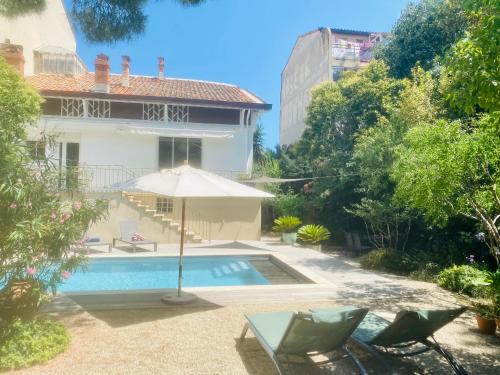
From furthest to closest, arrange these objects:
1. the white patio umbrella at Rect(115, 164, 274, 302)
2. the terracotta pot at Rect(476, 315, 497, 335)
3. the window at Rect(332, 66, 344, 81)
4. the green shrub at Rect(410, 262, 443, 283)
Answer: the window at Rect(332, 66, 344, 81), the green shrub at Rect(410, 262, 443, 283), the white patio umbrella at Rect(115, 164, 274, 302), the terracotta pot at Rect(476, 315, 497, 335)

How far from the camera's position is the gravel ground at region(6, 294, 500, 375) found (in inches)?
243

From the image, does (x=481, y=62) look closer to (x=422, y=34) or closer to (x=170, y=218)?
(x=170, y=218)

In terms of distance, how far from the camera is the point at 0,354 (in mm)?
6000

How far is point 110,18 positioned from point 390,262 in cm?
1255

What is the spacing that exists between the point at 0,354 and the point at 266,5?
45.2 ft

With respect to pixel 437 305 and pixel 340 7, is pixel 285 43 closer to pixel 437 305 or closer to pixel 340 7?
pixel 340 7

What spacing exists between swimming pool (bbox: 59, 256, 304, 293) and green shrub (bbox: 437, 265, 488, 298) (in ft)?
14.1

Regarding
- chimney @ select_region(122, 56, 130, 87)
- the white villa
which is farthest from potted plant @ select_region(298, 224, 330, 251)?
chimney @ select_region(122, 56, 130, 87)

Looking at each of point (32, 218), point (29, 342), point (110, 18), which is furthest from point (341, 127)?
point (29, 342)

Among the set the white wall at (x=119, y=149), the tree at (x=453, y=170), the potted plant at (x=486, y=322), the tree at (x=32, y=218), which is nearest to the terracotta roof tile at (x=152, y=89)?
the white wall at (x=119, y=149)

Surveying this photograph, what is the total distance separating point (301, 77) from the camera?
45.3 m

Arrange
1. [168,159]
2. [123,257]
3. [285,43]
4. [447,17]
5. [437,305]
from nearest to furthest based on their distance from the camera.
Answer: [437,305] → [123,257] → [447,17] → [168,159] → [285,43]

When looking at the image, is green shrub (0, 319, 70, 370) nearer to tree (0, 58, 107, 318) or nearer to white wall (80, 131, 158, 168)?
tree (0, 58, 107, 318)

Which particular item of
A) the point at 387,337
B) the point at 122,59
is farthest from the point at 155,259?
the point at 122,59
